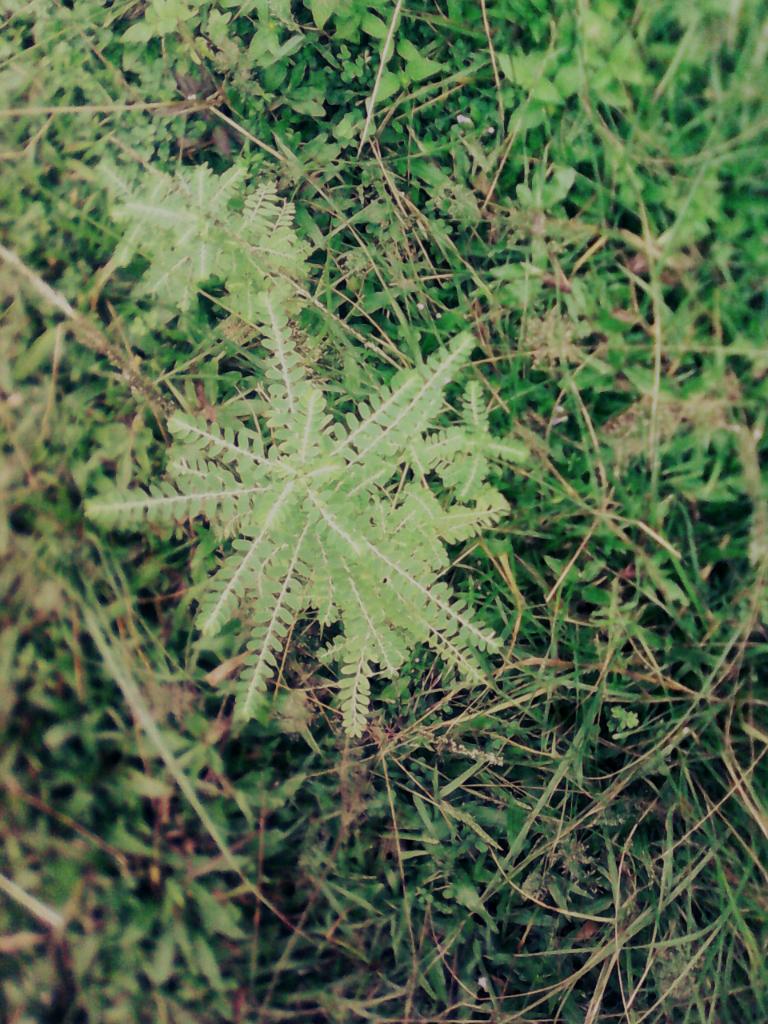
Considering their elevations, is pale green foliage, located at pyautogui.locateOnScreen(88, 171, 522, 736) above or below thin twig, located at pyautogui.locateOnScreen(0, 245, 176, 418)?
below

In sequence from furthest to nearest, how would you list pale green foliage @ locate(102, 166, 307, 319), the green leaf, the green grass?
1. the green leaf
2. pale green foliage @ locate(102, 166, 307, 319)
3. the green grass

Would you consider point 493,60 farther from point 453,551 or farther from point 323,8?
point 453,551

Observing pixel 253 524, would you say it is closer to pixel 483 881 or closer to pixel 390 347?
pixel 390 347

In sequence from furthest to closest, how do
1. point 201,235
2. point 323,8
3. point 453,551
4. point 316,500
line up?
point 453,551 < point 323,8 < point 201,235 < point 316,500

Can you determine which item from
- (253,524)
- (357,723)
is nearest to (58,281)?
(253,524)

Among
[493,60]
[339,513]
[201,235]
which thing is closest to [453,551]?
[339,513]

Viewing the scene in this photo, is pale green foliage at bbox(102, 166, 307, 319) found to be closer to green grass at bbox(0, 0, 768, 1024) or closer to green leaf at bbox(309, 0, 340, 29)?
green grass at bbox(0, 0, 768, 1024)

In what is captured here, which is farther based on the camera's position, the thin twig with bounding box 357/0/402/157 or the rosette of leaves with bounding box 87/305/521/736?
the thin twig with bounding box 357/0/402/157

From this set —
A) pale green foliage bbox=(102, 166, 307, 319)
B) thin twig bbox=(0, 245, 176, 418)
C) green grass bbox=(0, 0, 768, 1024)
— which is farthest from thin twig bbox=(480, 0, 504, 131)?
thin twig bbox=(0, 245, 176, 418)
